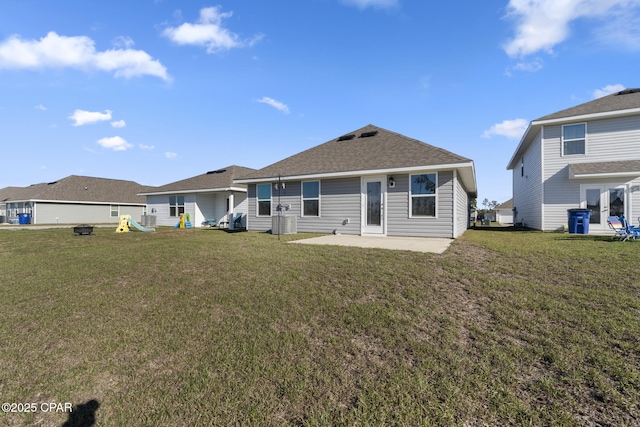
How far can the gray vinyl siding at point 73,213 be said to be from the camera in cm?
2889

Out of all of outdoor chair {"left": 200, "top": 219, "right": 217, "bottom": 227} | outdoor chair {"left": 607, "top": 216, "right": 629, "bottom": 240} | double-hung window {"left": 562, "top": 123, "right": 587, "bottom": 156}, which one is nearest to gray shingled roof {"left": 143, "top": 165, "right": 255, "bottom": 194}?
outdoor chair {"left": 200, "top": 219, "right": 217, "bottom": 227}

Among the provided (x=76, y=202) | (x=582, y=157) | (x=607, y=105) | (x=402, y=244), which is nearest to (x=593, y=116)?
(x=607, y=105)

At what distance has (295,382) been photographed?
2.62 meters

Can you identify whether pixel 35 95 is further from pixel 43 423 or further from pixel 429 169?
pixel 429 169

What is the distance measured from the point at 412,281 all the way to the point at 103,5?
11920mm

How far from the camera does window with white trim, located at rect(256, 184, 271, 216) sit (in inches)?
549

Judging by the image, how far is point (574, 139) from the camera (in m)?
13.5

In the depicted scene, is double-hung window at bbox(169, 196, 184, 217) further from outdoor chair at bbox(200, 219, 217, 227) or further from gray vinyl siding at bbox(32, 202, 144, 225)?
gray vinyl siding at bbox(32, 202, 144, 225)

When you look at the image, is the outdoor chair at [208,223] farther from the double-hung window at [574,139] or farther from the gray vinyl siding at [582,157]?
the double-hung window at [574,139]

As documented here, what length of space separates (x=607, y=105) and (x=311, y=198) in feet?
47.5

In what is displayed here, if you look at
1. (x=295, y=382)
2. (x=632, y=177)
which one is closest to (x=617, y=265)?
(x=295, y=382)

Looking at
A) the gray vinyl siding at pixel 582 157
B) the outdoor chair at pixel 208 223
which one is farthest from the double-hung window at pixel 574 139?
the outdoor chair at pixel 208 223

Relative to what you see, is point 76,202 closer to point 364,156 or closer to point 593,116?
point 364,156

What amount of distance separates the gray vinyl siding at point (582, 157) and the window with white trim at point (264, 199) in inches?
541
